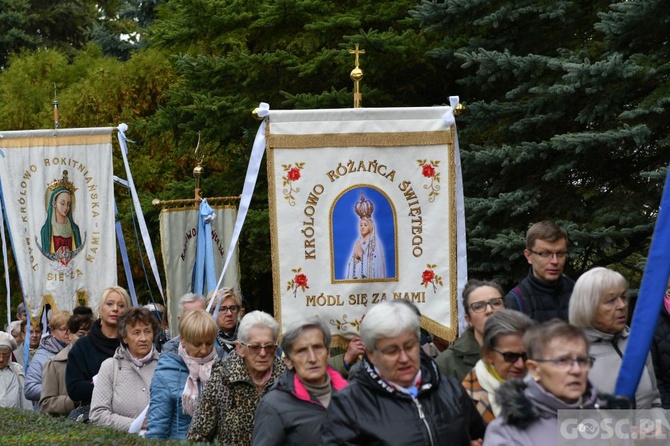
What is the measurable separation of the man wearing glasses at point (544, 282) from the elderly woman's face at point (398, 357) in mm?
2432

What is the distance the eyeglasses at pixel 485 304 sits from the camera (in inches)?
296

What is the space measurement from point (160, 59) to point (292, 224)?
55.6 ft

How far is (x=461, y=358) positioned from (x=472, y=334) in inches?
6.5

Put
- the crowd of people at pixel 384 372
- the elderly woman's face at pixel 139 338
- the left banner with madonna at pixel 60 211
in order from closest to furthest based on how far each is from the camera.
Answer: the crowd of people at pixel 384 372
the elderly woman's face at pixel 139 338
the left banner with madonna at pixel 60 211

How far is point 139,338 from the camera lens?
9469 millimetres

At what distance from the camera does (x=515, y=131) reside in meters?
14.4

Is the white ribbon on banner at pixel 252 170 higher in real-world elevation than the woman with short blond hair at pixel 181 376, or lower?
higher

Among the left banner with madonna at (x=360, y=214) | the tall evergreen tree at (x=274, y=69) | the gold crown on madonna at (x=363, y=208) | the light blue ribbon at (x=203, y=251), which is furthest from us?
the tall evergreen tree at (x=274, y=69)

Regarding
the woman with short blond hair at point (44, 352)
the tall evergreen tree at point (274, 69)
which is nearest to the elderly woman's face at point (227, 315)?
the woman with short blond hair at point (44, 352)

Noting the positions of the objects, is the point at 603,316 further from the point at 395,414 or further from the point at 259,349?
the point at 259,349

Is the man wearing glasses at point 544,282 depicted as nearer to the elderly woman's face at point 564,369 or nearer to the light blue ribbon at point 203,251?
the elderly woman's face at point 564,369

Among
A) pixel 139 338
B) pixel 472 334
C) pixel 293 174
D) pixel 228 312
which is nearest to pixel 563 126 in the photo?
pixel 293 174

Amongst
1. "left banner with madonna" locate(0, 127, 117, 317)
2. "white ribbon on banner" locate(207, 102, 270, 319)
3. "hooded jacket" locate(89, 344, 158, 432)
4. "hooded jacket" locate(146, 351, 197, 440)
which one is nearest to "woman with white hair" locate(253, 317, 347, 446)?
"hooded jacket" locate(146, 351, 197, 440)

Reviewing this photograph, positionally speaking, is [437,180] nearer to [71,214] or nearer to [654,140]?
[654,140]
